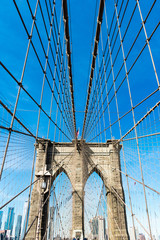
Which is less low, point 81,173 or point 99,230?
point 81,173

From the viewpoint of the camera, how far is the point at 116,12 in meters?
5.93

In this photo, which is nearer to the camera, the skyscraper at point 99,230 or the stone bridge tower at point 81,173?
the stone bridge tower at point 81,173

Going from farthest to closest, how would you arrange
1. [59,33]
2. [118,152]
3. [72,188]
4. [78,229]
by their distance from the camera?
[118,152], [72,188], [78,229], [59,33]

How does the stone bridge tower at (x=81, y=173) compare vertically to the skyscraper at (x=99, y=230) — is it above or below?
above

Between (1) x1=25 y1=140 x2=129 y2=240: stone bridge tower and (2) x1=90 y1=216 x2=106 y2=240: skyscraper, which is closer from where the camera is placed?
(1) x1=25 y1=140 x2=129 y2=240: stone bridge tower

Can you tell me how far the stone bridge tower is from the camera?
14188 millimetres

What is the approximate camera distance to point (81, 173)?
1606cm

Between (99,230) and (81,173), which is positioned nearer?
(99,230)

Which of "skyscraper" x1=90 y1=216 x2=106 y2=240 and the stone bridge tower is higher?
the stone bridge tower

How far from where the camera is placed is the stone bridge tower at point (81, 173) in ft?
46.5

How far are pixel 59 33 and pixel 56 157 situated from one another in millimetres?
11634

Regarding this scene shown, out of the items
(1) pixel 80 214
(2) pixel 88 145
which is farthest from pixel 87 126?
(1) pixel 80 214

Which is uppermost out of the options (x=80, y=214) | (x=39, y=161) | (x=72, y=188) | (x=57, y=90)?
(x=57, y=90)

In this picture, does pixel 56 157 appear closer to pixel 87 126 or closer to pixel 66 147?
pixel 66 147
